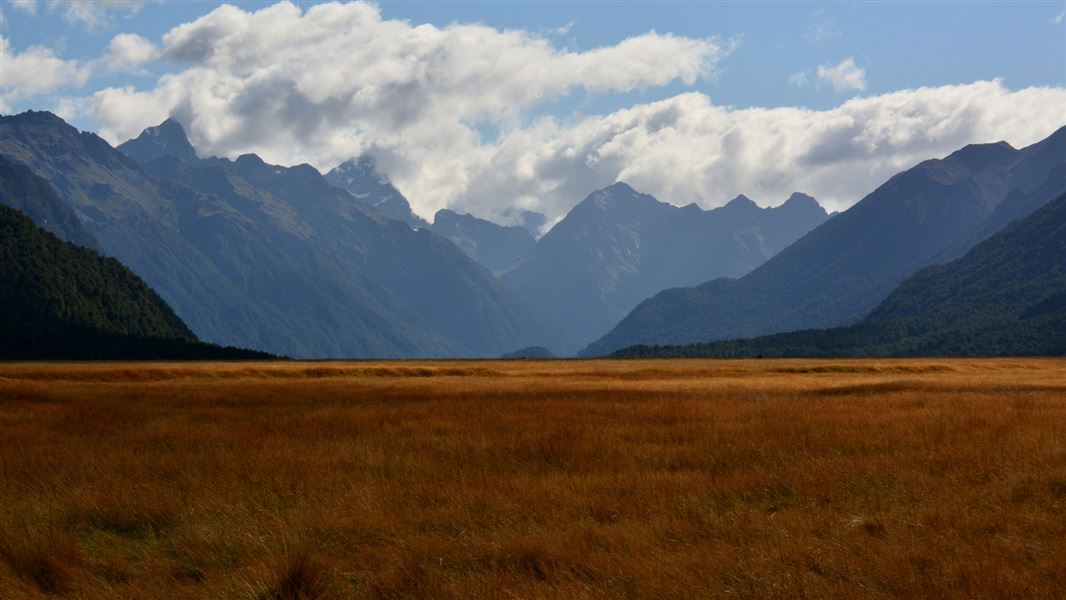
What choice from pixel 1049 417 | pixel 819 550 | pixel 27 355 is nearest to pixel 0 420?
pixel 819 550

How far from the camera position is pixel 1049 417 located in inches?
1065

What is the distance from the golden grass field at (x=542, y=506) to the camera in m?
11.5

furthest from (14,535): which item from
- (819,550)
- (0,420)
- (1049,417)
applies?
(1049,417)

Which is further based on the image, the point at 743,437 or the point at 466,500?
the point at 743,437

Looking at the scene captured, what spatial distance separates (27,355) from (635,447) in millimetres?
154772

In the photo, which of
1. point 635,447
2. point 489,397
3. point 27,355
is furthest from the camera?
point 27,355

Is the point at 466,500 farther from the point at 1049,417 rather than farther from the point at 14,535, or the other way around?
the point at 1049,417

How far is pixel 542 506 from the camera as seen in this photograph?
1548 centimetres

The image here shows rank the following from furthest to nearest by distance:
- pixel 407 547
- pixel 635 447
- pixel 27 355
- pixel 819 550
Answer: pixel 27 355 < pixel 635 447 < pixel 407 547 < pixel 819 550

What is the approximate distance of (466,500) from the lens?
1612 centimetres

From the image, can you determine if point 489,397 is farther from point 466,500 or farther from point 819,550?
point 819,550

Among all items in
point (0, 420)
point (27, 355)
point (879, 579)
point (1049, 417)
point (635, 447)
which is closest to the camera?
point (879, 579)

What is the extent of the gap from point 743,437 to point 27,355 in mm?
155457

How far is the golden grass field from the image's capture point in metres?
11.5
